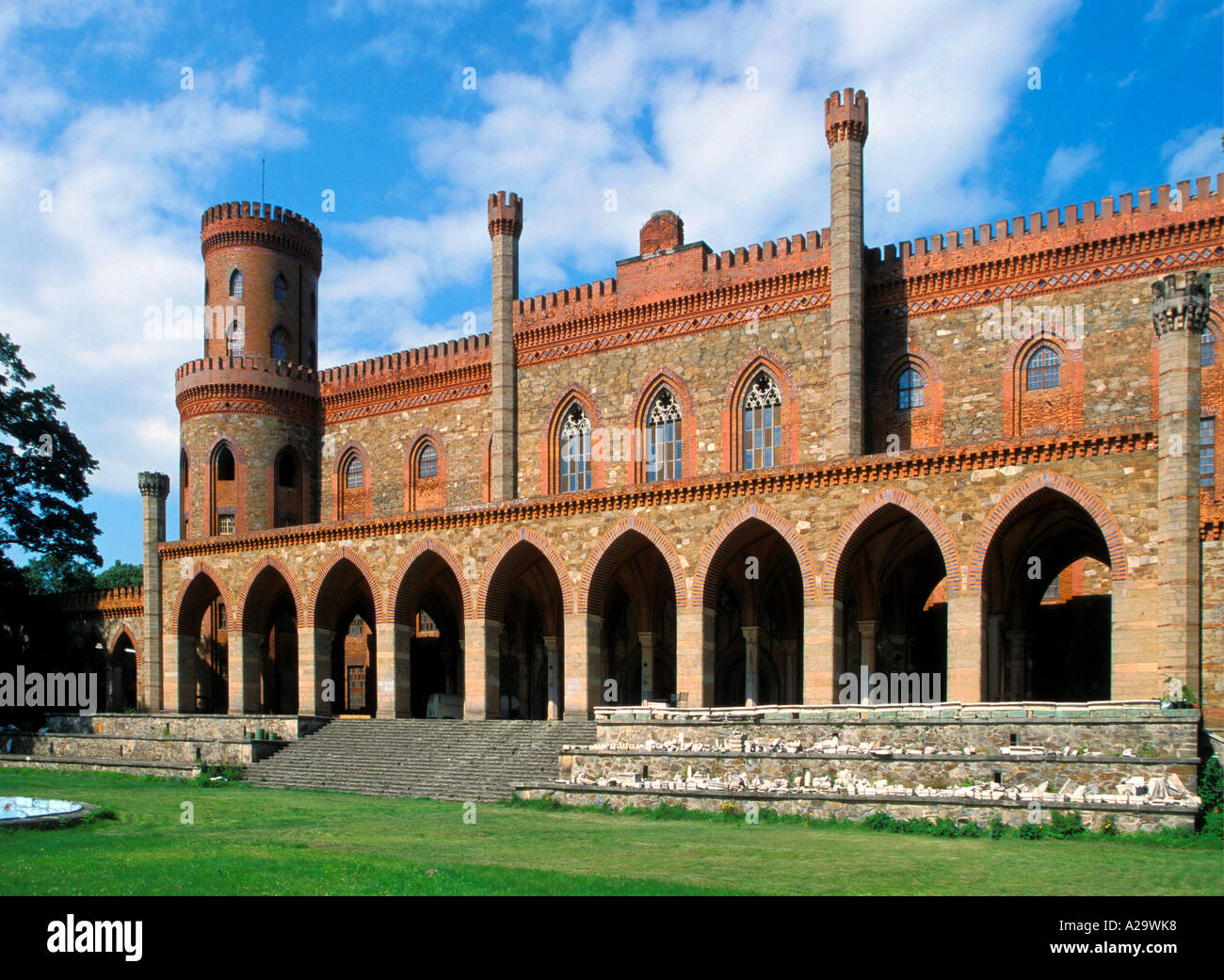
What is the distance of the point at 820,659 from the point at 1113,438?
763 cm

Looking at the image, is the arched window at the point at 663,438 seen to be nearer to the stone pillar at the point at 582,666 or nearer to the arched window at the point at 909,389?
the arched window at the point at 909,389

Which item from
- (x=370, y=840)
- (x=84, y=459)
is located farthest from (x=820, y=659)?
(x=84, y=459)

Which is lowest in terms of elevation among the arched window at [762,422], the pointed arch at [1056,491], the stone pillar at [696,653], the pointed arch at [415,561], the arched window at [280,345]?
the stone pillar at [696,653]

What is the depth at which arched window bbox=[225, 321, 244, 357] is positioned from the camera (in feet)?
146

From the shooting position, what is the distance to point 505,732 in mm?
28203

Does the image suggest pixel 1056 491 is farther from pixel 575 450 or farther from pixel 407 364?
pixel 407 364

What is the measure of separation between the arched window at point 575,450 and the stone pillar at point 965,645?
14.8 metres

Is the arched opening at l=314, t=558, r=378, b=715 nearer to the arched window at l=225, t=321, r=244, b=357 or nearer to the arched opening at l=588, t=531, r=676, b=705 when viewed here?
the arched opening at l=588, t=531, r=676, b=705

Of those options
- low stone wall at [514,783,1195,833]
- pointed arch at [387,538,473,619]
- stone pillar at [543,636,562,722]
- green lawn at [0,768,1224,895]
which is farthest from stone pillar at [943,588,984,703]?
stone pillar at [543,636,562,722]

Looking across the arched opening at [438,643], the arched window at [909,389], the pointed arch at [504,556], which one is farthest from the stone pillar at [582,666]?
the arched window at [909,389]

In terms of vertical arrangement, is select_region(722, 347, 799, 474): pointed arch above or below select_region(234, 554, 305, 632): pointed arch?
above

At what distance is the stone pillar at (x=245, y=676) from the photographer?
119 feet

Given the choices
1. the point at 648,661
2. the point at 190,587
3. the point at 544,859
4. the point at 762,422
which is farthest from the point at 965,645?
the point at 190,587

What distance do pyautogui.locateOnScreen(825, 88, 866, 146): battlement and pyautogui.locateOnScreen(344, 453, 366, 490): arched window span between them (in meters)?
20.8
